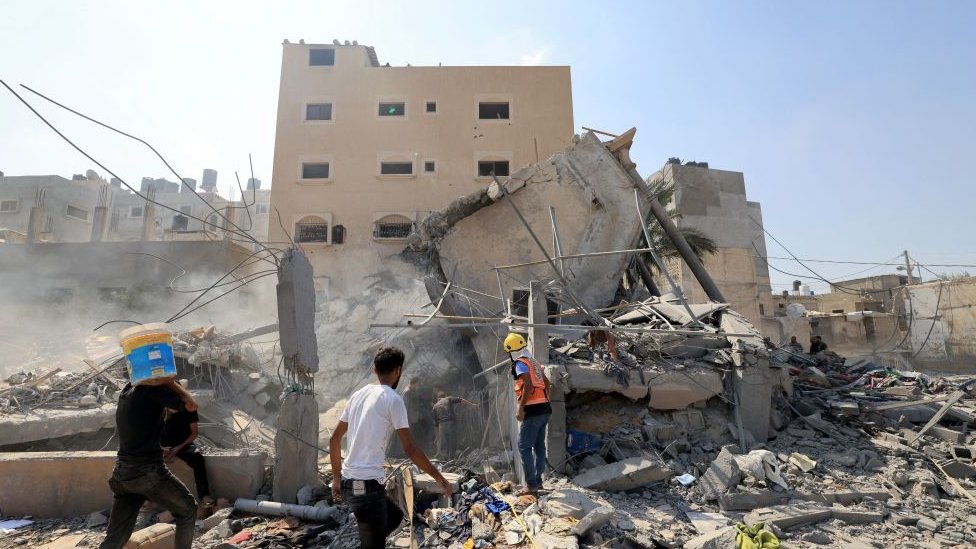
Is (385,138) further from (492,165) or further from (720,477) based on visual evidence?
(720,477)

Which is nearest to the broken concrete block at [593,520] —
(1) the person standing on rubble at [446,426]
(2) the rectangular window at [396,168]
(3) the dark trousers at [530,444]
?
(3) the dark trousers at [530,444]

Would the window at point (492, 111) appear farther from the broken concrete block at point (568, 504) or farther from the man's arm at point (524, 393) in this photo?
the broken concrete block at point (568, 504)

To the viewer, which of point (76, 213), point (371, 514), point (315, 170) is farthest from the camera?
point (76, 213)

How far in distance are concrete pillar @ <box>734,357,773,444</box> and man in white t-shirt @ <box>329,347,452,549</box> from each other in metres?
4.98

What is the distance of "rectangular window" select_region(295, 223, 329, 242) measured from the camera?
2186cm

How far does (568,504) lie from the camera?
4.37 meters

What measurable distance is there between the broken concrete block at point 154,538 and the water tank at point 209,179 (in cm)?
4125

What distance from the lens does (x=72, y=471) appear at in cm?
491

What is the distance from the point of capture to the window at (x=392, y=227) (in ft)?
72.5

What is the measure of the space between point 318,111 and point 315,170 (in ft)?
9.95

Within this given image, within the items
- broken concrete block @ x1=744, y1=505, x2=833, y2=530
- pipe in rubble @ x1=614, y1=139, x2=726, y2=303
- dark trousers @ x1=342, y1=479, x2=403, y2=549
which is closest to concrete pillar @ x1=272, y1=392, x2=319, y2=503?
dark trousers @ x1=342, y1=479, x2=403, y2=549

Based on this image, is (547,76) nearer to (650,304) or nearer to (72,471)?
(650,304)

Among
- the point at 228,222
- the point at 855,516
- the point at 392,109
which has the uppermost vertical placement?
the point at 392,109

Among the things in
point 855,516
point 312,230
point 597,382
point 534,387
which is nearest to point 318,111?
point 312,230
